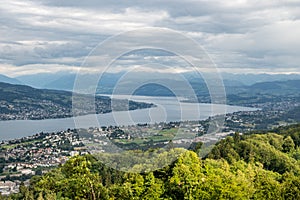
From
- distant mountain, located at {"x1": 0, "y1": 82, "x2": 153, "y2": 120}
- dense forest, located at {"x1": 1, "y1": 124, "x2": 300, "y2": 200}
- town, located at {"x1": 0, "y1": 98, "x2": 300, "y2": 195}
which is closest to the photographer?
town, located at {"x1": 0, "y1": 98, "x2": 300, "y2": 195}

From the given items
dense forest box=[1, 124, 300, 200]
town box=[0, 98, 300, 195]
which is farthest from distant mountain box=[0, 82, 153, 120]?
dense forest box=[1, 124, 300, 200]

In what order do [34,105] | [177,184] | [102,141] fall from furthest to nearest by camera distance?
[34,105] → [177,184] → [102,141]

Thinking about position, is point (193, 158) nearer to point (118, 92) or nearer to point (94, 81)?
point (118, 92)

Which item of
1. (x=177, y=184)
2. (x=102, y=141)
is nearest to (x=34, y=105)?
(x=177, y=184)

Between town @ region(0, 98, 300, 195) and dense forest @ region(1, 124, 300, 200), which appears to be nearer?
town @ region(0, 98, 300, 195)

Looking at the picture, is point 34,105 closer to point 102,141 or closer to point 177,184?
point 177,184

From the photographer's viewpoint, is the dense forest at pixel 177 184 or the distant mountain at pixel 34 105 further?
the distant mountain at pixel 34 105

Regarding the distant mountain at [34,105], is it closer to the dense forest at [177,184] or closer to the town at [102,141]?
the town at [102,141]

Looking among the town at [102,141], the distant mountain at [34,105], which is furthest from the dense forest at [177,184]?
the distant mountain at [34,105]

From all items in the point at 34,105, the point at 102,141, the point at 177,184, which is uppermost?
the point at 102,141

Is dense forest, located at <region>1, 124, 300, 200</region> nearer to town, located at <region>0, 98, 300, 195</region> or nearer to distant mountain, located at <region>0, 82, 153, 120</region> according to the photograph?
town, located at <region>0, 98, 300, 195</region>

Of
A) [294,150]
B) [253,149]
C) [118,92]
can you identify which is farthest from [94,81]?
[294,150]
